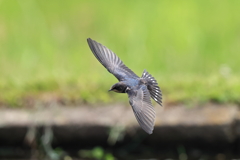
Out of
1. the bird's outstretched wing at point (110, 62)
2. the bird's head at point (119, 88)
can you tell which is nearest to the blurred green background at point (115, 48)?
the bird's outstretched wing at point (110, 62)

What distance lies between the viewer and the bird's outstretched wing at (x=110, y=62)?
2516 mm

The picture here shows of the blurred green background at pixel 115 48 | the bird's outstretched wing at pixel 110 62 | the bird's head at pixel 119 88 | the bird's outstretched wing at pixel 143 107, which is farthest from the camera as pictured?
the blurred green background at pixel 115 48

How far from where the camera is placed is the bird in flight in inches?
84.1

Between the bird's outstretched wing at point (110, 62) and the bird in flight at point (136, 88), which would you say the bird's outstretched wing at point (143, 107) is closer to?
the bird in flight at point (136, 88)

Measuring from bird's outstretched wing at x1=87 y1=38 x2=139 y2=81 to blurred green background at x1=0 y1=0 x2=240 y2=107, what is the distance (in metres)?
0.90

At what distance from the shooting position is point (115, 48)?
4336mm

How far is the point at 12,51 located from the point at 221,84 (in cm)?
159

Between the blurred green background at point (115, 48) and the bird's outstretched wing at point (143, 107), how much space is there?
1.18 meters

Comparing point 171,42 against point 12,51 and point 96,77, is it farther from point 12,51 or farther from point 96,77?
point 12,51

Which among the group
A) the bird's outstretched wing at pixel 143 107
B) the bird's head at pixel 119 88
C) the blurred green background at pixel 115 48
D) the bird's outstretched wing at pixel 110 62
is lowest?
the bird's outstretched wing at pixel 143 107

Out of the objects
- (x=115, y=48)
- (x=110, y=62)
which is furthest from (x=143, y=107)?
(x=115, y=48)

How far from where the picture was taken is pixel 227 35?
14.6ft

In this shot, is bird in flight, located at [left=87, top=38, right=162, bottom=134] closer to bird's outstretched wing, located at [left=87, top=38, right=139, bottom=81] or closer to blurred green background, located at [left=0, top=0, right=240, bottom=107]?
bird's outstretched wing, located at [left=87, top=38, right=139, bottom=81]

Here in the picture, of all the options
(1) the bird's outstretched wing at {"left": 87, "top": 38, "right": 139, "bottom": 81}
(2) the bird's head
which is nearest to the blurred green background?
(1) the bird's outstretched wing at {"left": 87, "top": 38, "right": 139, "bottom": 81}
